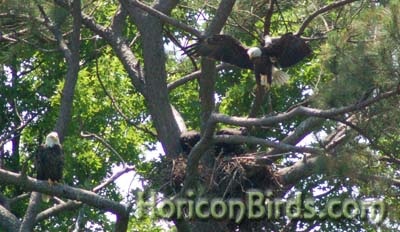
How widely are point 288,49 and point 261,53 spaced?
25 centimetres

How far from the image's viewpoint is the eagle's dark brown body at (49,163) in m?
10.7

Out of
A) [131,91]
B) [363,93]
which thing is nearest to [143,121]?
[131,91]

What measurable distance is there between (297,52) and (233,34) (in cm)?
95

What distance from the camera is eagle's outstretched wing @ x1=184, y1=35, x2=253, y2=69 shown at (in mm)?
10523

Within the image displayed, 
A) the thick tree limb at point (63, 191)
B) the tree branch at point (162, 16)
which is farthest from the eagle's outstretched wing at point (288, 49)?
the thick tree limb at point (63, 191)

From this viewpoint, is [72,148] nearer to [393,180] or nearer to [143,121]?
[143,121]

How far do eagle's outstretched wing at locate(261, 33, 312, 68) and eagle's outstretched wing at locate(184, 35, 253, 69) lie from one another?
0.80 feet

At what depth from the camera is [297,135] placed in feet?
33.8

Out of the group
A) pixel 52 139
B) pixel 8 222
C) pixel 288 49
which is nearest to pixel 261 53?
pixel 288 49

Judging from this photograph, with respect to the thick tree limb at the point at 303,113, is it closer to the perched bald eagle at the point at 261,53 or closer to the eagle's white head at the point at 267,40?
the perched bald eagle at the point at 261,53

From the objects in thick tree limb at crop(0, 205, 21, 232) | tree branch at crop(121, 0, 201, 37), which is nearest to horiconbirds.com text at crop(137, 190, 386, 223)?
thick tree limb at crop(0, 205, 21, 232)

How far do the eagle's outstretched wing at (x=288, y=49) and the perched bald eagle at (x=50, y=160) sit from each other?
6.87 ft

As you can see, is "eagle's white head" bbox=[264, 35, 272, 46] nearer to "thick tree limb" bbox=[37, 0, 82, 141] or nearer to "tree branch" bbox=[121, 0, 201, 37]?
"tree branch" bbox=[121, 0, 201, 37]

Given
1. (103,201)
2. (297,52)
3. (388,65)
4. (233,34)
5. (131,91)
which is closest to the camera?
(388,65)
